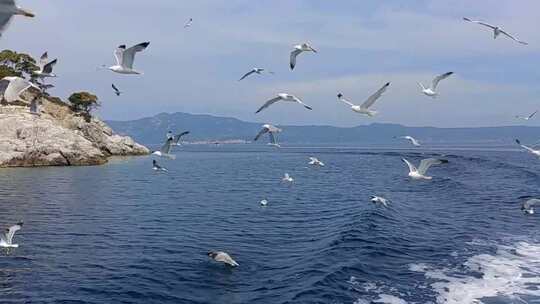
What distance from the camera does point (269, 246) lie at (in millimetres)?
21750

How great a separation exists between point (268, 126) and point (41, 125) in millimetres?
50543

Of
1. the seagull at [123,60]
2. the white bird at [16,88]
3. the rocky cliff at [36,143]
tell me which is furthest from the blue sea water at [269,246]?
the rocky cliff at [36,143]

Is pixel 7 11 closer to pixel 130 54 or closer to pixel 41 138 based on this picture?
pixel 130 54

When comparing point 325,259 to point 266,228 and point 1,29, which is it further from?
point 1,29

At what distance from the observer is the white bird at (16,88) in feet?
45.2

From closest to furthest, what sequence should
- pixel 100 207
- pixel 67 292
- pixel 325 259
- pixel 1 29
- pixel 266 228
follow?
pixel 1 29, pixel 67 292, pixel 325 259, pixel 266 228, pixel 100 207

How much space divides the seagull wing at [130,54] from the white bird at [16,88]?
11.4ft

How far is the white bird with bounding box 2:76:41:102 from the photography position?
13.8m

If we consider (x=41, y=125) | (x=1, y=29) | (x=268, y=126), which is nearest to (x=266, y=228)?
(x=268, y=126)

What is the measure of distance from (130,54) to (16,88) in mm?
4220

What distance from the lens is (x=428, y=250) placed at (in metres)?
21.2

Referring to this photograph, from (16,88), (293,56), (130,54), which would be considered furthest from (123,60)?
(293,56)

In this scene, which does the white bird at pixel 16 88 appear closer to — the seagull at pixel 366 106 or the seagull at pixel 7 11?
the seagull at pixel 7 11

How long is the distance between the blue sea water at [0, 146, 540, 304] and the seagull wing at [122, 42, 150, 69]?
6771 mm
